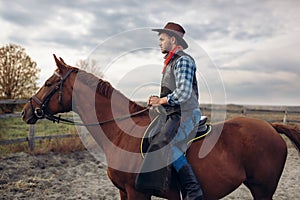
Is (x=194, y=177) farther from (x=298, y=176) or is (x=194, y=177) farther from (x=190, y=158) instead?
(x=298, y=176)

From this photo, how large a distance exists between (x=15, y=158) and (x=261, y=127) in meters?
7.20

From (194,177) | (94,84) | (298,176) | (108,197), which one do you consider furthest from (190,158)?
(298,176)

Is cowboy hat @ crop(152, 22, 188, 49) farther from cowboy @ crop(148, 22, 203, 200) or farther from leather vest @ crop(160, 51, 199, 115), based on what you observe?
leather vest @ crop(160, 51, 199, 115)

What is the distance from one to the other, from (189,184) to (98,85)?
5.61ft

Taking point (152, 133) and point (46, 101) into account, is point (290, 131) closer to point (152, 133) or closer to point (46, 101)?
point (152, 133)

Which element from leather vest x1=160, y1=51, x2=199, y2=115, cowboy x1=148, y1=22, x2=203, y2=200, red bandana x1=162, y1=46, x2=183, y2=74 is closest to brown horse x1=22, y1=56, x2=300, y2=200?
cowboy x1=148, y1=22, x2=203, y2=200

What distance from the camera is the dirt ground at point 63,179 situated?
5.63 meters

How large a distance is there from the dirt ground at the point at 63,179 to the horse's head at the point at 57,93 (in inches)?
103

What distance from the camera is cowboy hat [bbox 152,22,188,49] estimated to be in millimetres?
3158

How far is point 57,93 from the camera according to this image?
356cm

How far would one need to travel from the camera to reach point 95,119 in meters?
3.54

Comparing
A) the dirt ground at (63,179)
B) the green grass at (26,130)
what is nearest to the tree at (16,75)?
the green grass at (26,130)

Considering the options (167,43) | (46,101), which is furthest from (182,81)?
(46,101)

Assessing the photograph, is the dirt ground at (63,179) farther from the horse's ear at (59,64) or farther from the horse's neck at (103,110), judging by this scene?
the horse's ear at (59,64)
